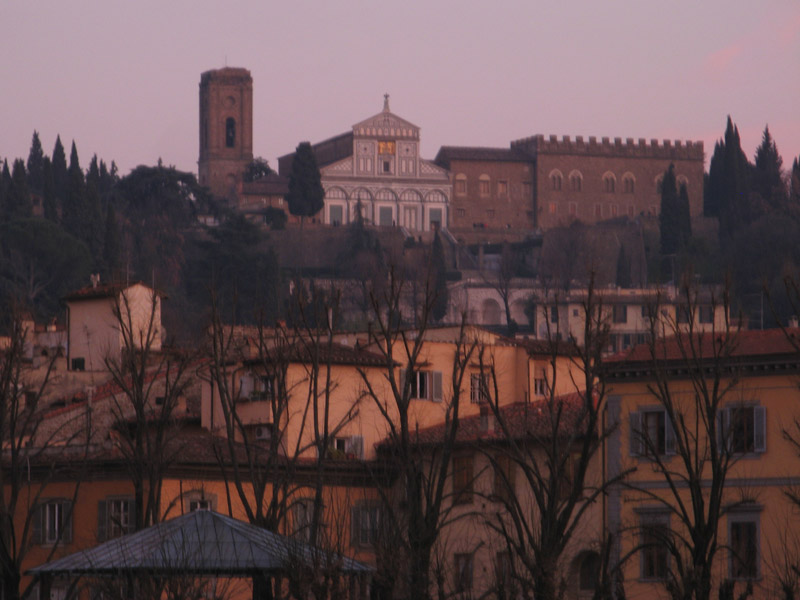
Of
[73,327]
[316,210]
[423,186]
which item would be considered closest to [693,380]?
[73,327]

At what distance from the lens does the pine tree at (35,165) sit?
416ft

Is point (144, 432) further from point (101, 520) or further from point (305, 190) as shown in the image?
point (305, 190)

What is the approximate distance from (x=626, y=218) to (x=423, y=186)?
14950mm

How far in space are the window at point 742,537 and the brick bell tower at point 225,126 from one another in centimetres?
12176

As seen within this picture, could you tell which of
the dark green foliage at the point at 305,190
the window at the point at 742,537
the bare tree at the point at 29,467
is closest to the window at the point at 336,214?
the dark green foliage at the point at 305,190

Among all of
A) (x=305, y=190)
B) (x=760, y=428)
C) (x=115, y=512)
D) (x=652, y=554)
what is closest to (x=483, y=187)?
(x=305, y=190)

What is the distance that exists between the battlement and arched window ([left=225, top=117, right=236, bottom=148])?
74.2ft

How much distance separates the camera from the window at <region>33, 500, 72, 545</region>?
1380 inches

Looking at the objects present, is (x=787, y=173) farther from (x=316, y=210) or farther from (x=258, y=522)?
(x=258, y=522)

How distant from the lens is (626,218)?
465 ft

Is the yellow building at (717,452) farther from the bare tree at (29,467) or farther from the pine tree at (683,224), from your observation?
the pine tree at (683,224)

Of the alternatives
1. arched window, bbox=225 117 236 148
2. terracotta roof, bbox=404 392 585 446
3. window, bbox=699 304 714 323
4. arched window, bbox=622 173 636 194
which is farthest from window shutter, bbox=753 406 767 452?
arched window, bbox=225 117 236 148

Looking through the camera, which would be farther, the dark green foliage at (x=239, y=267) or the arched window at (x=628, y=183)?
the arched window at (x=628, y=183)

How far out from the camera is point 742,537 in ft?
103
